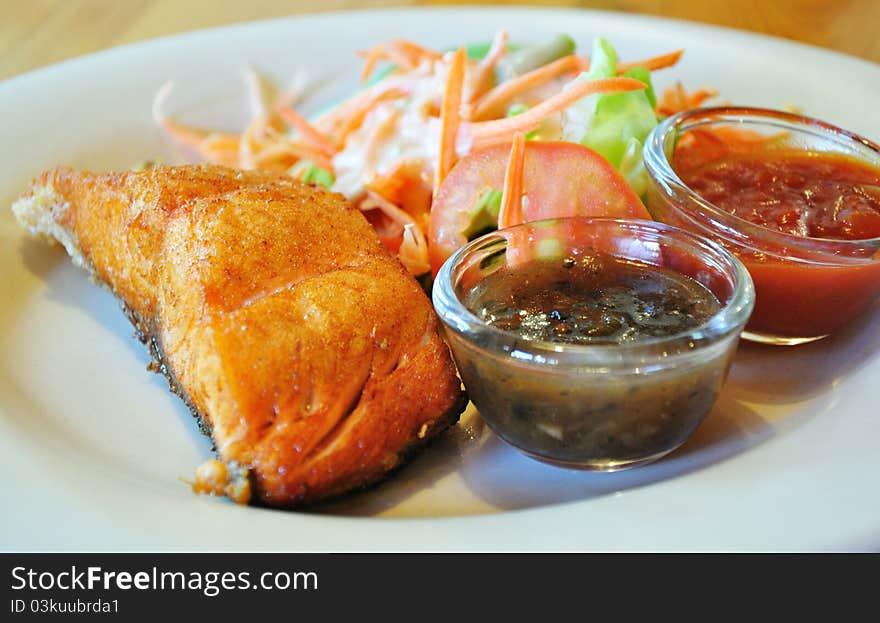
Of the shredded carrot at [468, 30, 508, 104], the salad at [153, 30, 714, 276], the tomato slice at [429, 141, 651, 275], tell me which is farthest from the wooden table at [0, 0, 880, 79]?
the tomato slice at [429, 141, 651, 275]

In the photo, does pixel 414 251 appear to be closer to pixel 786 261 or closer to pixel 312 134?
pixel 312 134

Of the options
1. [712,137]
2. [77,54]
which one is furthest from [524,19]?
[77,54]

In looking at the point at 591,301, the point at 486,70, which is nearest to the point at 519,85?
the point at 486,70

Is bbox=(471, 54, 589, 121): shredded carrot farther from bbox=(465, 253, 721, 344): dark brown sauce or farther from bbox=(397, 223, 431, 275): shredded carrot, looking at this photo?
bbox=(465, 253, 721, 344): dark brown sauce

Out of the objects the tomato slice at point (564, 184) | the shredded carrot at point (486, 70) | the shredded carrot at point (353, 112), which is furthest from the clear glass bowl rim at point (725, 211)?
the shredded carrot at point (353, 112)

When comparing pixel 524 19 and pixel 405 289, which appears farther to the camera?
pixel 524 19

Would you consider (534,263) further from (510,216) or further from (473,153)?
(473,153)

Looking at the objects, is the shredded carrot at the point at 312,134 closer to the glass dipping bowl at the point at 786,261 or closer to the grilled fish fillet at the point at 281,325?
the grilled fish fillet at the point at 281,325
